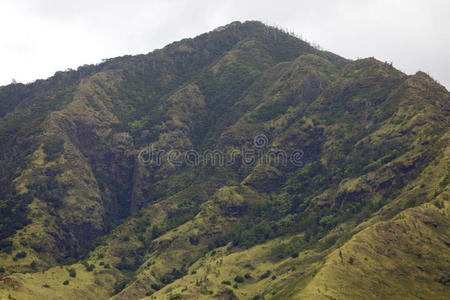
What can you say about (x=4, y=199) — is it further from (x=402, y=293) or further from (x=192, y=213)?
(x=402, y=293)

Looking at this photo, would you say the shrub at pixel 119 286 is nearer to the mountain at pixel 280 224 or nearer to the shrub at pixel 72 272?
the mountain at pixel 280 224

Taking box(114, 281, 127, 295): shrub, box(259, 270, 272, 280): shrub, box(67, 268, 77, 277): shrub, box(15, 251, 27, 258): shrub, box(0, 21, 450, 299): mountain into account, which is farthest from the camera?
box(15, 251, 27, 258): shrub

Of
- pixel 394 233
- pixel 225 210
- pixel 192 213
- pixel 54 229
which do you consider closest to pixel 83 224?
pixel 54 229

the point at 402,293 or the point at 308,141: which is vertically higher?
the point at 308,141

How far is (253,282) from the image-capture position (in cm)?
13250

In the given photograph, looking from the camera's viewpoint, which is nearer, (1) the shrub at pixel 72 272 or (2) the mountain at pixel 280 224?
(2) the mountain at pixel 280 224

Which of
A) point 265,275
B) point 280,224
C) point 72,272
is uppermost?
point 280,224

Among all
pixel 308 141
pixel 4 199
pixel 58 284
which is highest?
pixel 308 141

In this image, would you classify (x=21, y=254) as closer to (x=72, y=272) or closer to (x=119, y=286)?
(x=72, y=272)

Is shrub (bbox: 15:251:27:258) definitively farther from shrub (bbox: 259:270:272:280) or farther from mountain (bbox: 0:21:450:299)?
shrub (bbox: 259:270:272:280)

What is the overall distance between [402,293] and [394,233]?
17.6m

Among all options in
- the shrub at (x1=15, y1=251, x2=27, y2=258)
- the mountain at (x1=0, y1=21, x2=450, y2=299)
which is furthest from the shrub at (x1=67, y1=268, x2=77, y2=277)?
the shrub at (x1=15, y1=251, x2=27, y2=258)

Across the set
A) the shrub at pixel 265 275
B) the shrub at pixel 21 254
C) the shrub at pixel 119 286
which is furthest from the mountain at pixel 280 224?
the shrub at pixel 119 286

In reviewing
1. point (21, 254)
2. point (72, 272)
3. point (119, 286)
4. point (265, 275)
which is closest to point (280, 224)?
point (265, 275)
